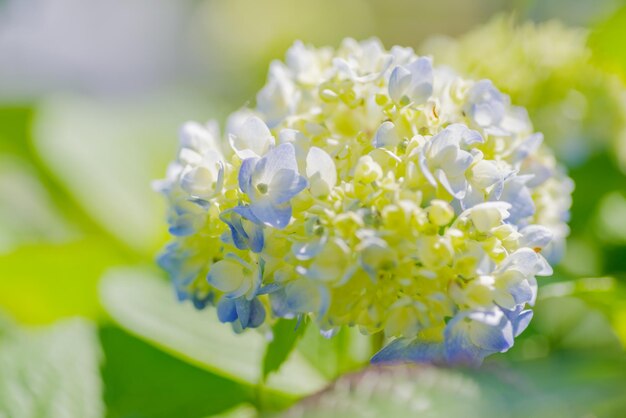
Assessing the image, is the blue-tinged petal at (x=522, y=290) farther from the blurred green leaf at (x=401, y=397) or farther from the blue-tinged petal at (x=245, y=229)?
the blue-tinged petal at (x=245, y=229)

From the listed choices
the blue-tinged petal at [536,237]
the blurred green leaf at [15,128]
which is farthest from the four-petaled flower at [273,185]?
the blurred green leaf at [15,128]

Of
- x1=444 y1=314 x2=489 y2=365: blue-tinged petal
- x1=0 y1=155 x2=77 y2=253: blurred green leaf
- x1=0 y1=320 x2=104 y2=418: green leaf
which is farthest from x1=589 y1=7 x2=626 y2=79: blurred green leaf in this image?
x1=0 y1=155 x2=77 y2=253: blurred green leaf

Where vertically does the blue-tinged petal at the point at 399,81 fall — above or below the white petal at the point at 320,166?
above

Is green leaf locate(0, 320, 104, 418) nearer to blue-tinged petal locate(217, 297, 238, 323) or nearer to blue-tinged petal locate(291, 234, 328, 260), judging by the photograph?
blue-tinged petal locate(217, 297, 238, 323)

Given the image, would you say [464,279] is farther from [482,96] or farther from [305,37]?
[305,37]

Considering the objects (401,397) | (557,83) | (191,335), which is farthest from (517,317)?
(557,83)

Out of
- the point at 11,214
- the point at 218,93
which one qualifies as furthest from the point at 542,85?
the point at 218,93

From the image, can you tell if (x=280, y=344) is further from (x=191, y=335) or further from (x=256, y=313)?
(x=191, y=335)
